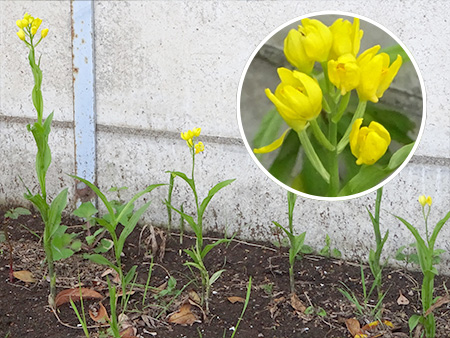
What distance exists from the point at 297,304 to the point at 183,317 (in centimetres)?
32

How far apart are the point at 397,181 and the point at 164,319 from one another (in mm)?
826

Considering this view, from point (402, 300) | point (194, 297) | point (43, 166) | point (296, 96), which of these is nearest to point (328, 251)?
point (402, 300)

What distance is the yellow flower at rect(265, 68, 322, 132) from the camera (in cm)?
138

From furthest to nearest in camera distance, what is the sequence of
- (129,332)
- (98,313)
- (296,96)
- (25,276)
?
(25,276) < (98,313) < (129,332) < (296,96)

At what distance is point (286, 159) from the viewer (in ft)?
5.02

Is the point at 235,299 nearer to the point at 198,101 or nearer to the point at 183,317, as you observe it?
the point at 183,317

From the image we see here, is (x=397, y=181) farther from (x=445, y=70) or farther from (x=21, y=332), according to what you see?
(x=21, y=332)

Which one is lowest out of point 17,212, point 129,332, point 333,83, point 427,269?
point 129,332

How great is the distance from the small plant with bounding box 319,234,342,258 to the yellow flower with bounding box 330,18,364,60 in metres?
0.77

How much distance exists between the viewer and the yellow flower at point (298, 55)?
4.63ft

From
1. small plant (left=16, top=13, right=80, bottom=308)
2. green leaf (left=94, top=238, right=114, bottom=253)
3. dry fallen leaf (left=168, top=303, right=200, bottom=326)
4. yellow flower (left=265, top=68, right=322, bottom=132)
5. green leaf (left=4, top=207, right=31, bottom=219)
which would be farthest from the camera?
green leaf (left=4, top=207, right=31, bottom=219)

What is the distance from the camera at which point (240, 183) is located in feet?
7.04

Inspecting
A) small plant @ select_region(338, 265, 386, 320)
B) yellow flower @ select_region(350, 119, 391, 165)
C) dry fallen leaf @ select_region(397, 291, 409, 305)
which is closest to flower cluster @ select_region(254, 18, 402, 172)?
yellow flower @ select_region(350, 119, 391, 165)

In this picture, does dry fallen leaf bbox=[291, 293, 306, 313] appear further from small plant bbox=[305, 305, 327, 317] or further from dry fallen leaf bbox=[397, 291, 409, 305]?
dry fallen leaf bbox=[397, 291, 409, 305]
